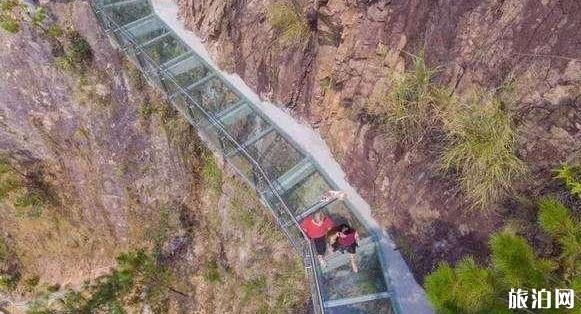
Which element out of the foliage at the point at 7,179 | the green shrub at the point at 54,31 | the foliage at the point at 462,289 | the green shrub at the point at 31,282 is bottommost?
the foliage at the point at 462,289

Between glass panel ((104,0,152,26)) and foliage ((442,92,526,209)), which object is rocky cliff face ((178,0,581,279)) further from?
glass panel ((104,0,152,26))

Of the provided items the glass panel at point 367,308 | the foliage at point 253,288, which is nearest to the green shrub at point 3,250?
the foliage at point 253,288

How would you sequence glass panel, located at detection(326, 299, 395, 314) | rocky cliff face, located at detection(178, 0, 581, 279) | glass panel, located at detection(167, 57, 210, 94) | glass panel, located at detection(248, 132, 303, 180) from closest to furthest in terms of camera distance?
rocky cliff face, located at detection(178, 0, 581, 279)
glass panel, located at detection(326, 299, 395, 314)
glass panel, located at detection(248, 132, 303, 180)
glass panel, located at detection(167, 57, 210, 94)

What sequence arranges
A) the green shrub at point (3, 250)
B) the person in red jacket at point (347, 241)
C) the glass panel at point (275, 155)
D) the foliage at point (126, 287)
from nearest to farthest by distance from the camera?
the person in red jacket at point (347, 241)
the glass panel at point (275, 155)
the foliage at point (126, 287)
the green shrub at point (3, 250)

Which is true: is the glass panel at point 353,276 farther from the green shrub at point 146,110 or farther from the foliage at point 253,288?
the green shrub at point 146,110

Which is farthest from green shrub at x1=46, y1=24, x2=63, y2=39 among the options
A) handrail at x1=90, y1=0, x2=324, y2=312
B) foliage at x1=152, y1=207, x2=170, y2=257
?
foliage at x1=152, y1=207, x2=170, y2=257

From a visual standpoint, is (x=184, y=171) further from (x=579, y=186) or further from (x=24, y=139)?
(x=579, y=186)
